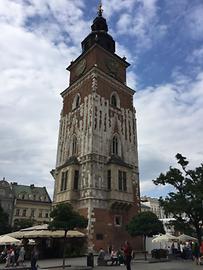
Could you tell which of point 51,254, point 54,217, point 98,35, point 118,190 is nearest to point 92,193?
point 118,190

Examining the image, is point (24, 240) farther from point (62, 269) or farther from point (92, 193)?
point (62, 269)

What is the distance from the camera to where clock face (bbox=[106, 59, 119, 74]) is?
41278mm

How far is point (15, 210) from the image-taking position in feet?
222

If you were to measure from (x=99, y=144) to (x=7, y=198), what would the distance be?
43612 millimetres

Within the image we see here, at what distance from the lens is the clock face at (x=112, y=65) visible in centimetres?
4128

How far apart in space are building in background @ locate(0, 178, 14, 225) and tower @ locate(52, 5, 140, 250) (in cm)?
3526

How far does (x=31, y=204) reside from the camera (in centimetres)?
7031

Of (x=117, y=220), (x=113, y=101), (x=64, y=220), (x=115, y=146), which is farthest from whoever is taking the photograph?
(x=113, y=101)

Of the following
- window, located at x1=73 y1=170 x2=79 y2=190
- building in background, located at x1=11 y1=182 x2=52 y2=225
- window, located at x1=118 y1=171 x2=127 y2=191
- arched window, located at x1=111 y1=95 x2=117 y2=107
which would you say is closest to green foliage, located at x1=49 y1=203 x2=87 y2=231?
window, located at x1=73 y1=170 x2=79 y2=190

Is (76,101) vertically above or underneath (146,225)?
above

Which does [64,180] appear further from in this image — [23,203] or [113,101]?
[23,203]

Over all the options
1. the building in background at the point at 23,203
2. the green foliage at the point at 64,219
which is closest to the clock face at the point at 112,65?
the green foliage at the point at 64,219

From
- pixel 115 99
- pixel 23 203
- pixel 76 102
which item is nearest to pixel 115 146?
pixel 115 99

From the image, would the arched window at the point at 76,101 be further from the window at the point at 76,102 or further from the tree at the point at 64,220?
the tree at the point at 64,220
